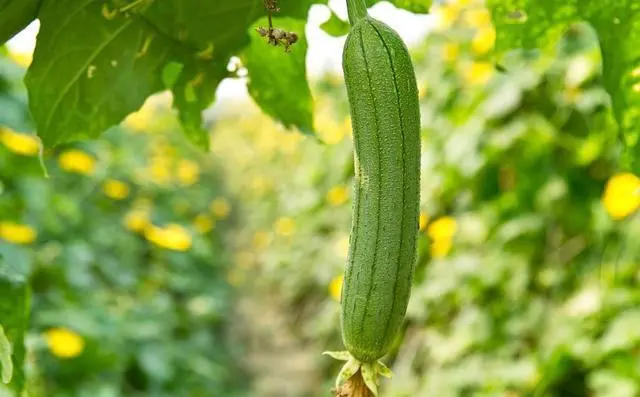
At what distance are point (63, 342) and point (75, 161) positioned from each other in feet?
4.88

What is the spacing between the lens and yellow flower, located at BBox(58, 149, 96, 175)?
4.89 meters

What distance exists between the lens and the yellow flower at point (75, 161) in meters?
4.89

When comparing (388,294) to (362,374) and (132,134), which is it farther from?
(132,134)

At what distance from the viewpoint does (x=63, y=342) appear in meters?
3.73

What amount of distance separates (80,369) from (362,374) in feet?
10.8

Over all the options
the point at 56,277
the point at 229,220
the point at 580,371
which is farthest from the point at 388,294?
the point at 229,220

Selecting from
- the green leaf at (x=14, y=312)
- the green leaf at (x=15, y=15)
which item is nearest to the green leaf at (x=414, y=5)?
the green leaf at (x=15, y=15)

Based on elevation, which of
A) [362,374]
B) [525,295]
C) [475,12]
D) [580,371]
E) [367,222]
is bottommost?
[362,374]

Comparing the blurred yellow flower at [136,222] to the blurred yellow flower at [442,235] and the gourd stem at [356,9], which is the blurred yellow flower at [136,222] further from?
the gourd stem at [356,9]

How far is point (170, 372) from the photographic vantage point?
4520mm

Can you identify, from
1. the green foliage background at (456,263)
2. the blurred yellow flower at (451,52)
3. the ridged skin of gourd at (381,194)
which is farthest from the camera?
the blurred yellow flower at (451,52)

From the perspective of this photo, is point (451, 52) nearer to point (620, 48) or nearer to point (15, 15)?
point (620, 48)

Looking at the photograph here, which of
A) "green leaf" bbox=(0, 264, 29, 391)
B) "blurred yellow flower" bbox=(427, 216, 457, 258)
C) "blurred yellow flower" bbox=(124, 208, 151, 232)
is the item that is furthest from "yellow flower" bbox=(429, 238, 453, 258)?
"green leaf" bbox=(0, 264, 29, 391)

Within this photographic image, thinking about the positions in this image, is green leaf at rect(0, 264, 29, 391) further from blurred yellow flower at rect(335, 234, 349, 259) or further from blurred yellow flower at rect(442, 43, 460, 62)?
blurred yellow flower at rect(335, 234, 349, 259)
